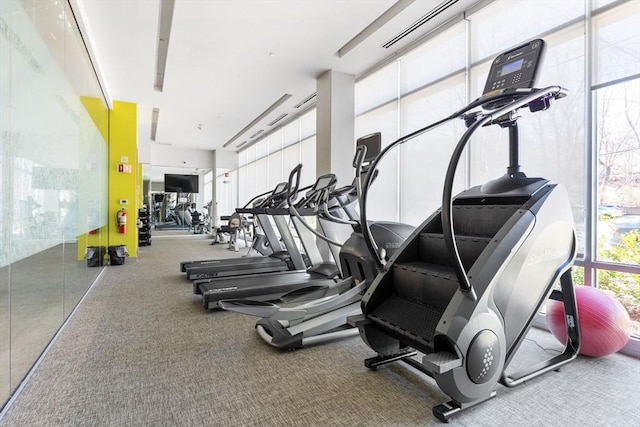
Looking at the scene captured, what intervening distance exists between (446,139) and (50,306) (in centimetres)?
426

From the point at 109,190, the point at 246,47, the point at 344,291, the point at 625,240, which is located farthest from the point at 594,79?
the point at 109,190

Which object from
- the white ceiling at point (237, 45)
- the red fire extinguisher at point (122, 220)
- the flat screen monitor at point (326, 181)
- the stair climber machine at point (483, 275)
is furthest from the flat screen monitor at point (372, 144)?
the red fire extinguisher at point (122, 220)

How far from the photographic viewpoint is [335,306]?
281 centimetres

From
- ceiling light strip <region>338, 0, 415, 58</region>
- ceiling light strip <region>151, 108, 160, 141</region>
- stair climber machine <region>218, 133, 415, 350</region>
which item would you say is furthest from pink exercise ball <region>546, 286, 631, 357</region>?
ceiling light strip <region>151, 108, 160, 141</region>

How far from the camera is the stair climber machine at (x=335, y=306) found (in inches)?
103

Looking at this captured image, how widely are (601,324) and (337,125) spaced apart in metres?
4.24

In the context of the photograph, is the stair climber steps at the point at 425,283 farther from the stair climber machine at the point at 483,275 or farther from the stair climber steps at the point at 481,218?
the stair climber steps at the point at 481,218

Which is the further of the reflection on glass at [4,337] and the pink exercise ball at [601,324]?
the pink exercise ball at [601,324]

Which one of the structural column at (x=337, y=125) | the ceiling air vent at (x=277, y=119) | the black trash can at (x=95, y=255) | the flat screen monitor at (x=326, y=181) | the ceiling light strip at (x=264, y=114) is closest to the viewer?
the flat screen monitor at (x=326, y=181)

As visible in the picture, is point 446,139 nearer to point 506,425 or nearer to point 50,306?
point 506,425

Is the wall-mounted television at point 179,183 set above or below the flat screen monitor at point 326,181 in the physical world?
above

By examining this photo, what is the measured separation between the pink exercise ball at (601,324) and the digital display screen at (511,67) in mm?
1697

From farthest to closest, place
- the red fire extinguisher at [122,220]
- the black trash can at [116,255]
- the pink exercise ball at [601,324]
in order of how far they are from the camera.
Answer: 1. the red fire extinguisher at [122,220]
2. the black trash can at [116,255]
3. the pink exercise ball at [601,324]

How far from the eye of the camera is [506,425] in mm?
1688
